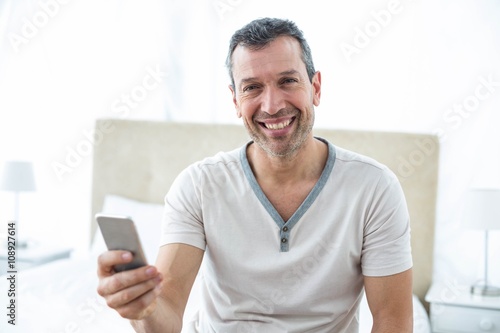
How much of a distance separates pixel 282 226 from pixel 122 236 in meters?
0.52

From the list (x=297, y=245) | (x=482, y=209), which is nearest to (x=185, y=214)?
(x=297, y=245)

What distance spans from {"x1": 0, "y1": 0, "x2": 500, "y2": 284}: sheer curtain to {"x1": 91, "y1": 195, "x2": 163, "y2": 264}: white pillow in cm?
34

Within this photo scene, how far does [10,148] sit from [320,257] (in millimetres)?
2645

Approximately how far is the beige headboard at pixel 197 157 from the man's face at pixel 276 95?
4.48 feet

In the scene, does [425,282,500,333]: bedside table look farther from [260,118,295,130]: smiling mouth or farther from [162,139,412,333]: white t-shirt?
[260,118,295,130]: smiling mouth

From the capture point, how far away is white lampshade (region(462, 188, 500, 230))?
2.43m

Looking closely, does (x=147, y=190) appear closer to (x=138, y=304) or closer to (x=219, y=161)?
(x=219, y=161)

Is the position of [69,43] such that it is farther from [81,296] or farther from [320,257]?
[320,257]

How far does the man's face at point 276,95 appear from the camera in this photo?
148cm

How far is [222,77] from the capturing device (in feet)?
10.5

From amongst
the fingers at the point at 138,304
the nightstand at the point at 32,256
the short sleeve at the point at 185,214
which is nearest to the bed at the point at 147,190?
the nightstand at the point at 32,256

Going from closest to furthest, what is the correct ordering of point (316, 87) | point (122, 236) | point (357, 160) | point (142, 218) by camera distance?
point (122, 236) → point (357, 160) → point (316, 87) → point (142, 218)

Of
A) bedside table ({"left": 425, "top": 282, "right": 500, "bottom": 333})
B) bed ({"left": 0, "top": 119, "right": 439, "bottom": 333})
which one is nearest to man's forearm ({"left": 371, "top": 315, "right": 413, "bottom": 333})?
bed ({"left": 0, "top": 119, "right": 439, "bottom": 333})

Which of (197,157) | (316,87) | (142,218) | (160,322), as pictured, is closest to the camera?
(160,322)
